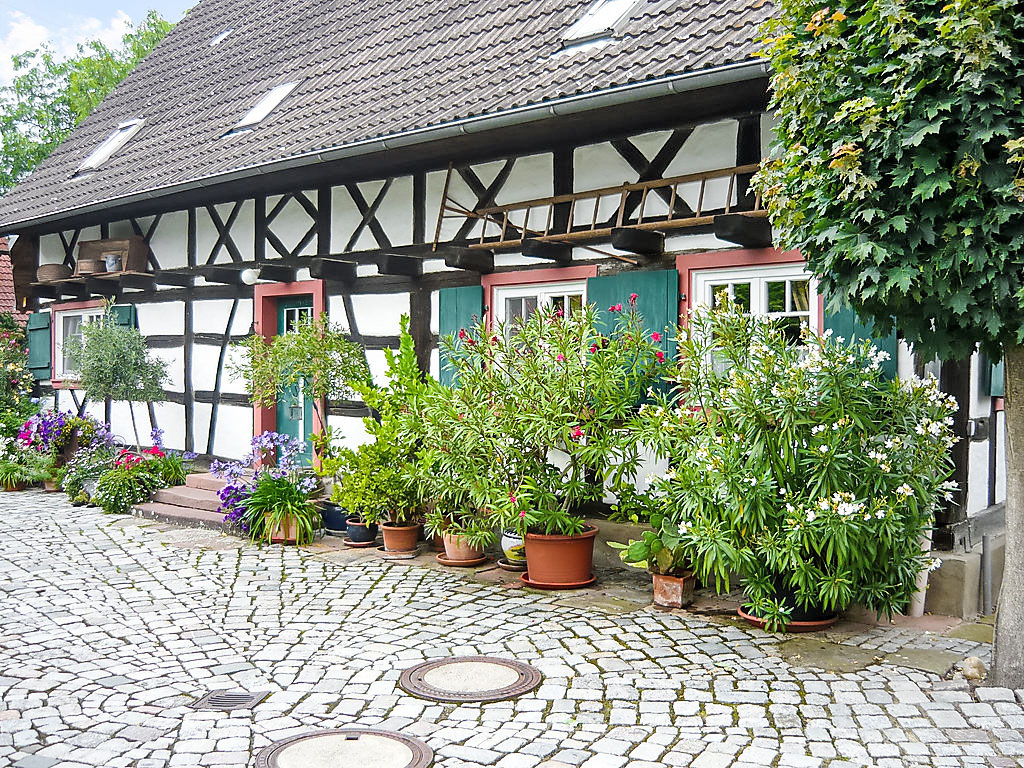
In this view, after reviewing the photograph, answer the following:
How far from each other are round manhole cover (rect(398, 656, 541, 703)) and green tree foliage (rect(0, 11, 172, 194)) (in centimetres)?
2639

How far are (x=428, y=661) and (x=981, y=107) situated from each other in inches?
141

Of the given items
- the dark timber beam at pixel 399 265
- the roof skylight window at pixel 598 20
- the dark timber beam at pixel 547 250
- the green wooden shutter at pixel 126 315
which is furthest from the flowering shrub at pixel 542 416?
the green wooden shutter at pixel 126 315

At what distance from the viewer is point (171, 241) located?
1159 cm

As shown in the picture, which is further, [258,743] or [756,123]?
[756,123]

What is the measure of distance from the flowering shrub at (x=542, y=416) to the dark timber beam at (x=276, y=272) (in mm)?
3829

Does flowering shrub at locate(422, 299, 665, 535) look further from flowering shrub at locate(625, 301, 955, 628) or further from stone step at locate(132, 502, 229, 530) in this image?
stone step at locate(132, 502, 229, 530)

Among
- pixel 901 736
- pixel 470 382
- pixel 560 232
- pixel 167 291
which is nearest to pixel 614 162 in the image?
pixel 560 232

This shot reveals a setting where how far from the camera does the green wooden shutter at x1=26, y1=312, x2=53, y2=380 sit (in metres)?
14.0

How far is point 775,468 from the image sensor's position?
5.26 metres

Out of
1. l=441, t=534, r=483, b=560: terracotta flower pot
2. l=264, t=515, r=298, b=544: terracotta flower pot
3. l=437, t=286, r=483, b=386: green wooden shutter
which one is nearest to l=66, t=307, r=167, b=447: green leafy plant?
l=264, t=515, r=298, b=544: terracotta flower pot

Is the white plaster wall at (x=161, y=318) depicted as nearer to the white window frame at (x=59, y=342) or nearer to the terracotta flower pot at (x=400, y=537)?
the white window frame at (x=59, y=342)

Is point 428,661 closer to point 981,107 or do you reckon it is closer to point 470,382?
point 470,382

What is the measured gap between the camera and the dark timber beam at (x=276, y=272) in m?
9.84

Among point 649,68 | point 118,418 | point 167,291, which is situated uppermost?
point 649,68
